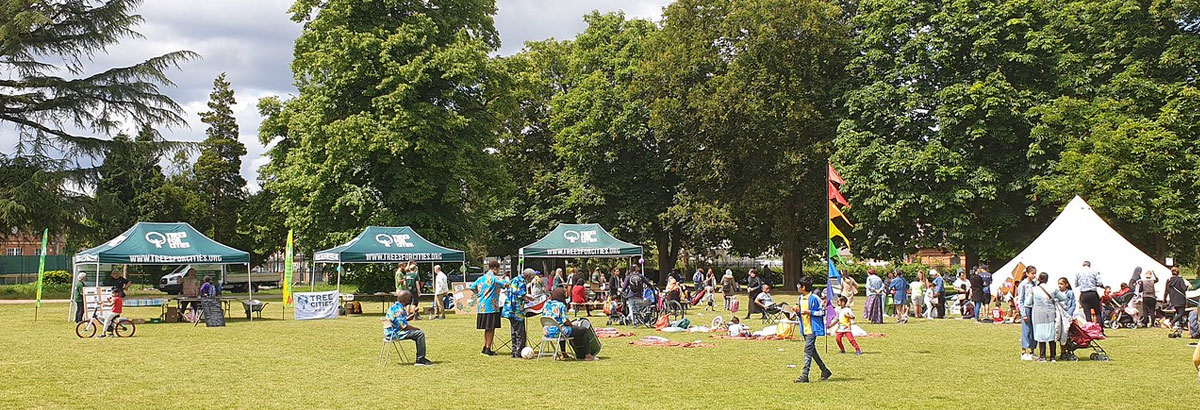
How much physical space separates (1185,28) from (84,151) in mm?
37996

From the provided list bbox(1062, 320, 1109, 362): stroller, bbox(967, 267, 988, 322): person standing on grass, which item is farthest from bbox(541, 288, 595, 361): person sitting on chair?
bbox(967, 267, 988, 322): person standing on grass

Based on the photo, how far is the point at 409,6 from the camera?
3884 cm

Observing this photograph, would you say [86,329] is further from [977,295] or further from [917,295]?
[977,295]

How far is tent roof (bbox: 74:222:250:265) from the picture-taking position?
23297 millimetres

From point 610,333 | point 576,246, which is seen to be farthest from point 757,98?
point 610,333

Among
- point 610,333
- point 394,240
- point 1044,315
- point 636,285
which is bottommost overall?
point 610,333

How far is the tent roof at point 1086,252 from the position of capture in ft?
81.7

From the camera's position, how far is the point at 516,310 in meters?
15.1

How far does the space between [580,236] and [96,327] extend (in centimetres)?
1440

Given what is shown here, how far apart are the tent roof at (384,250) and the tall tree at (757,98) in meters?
14.3

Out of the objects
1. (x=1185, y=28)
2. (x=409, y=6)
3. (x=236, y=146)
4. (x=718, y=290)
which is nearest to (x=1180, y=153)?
(x=1185, y=28)

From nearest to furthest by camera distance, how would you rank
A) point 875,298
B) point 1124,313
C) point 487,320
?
1. point 487,320
2. point 1124,313
3. point 875,298

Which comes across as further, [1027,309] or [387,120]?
[387,120]

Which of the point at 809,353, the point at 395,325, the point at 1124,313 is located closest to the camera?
the point at 809,353
